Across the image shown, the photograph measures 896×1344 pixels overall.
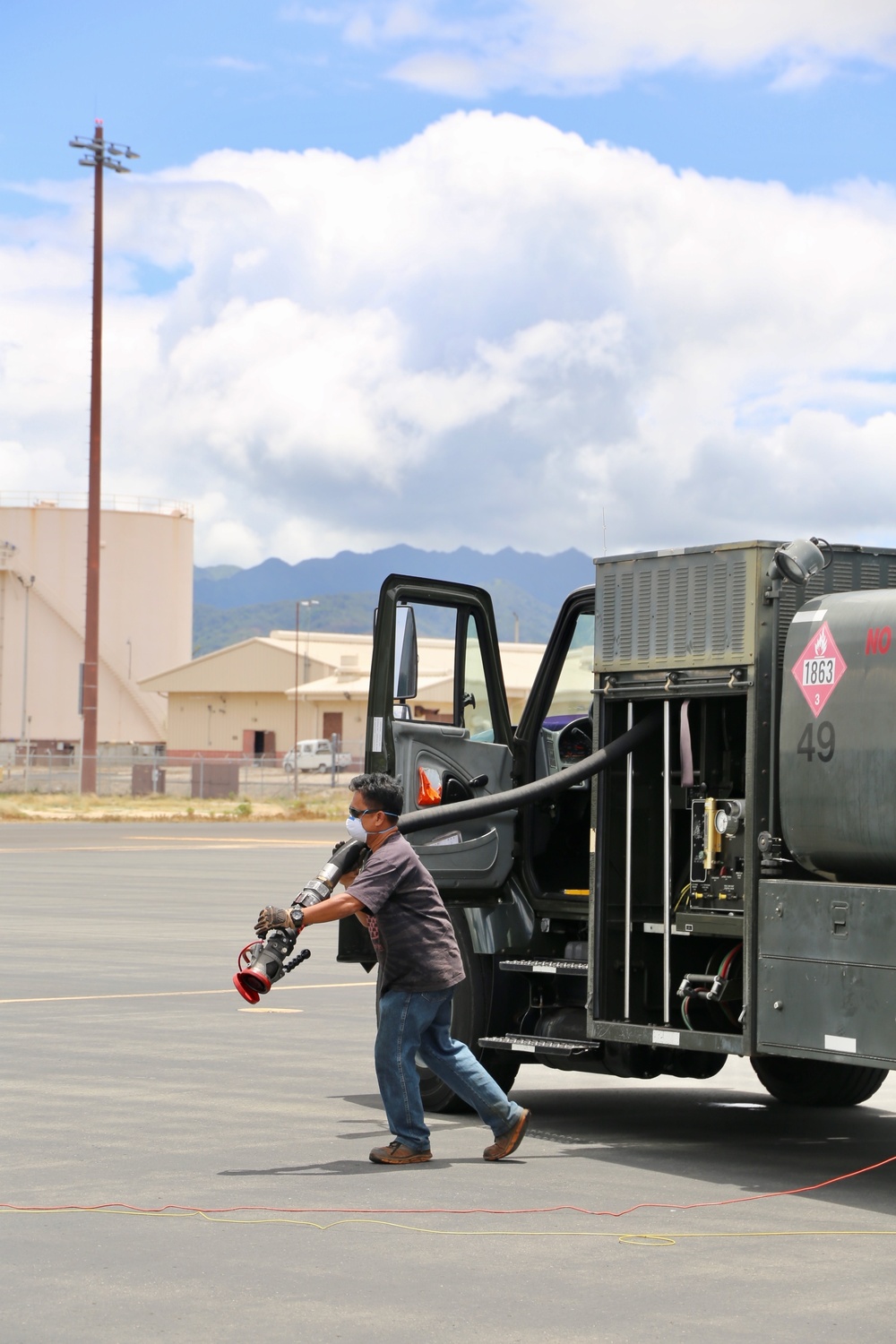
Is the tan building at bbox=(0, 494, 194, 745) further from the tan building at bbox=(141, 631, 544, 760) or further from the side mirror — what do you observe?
the side mirror

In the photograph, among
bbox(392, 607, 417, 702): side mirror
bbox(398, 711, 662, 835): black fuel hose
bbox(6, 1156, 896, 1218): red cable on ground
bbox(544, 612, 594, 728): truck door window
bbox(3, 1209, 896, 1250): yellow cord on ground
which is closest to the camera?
bbox(3, 1209, 896, 1250): yellow cord on ground

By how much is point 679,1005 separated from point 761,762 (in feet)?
4.39

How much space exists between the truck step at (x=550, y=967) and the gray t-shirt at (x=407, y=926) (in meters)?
1.05

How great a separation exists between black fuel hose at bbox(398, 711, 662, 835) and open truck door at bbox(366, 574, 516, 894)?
8cm

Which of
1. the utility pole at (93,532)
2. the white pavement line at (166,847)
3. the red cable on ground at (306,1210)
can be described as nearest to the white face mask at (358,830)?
the red cable on ground at (306,1210)

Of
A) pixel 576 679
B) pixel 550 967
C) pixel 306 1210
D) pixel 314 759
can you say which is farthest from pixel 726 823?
pixel 314 759

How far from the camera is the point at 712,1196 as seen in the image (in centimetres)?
873

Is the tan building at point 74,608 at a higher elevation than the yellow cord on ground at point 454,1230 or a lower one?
higher

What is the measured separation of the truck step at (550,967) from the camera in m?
10.3

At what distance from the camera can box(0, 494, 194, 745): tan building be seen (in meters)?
99.5

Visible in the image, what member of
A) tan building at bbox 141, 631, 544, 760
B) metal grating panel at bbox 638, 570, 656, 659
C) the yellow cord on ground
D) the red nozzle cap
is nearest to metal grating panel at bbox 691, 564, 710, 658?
metal grating panel at bbox 638, 570, 656, 659

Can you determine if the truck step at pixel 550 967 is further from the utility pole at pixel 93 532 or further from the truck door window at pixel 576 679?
the utility pole at pixel 93 532

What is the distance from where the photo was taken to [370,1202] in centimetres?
838

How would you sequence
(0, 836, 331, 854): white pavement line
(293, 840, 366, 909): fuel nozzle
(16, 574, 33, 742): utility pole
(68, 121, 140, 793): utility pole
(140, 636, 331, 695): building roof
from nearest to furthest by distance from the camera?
(293, 840, 366, 909): fuel nozzle < (0, 836, 331, 854): white pavement line < (68, 121, 140, 793): utility pole < (16, 574, 33, 742): utility pole < (140, 636, 331, 695): building roof
